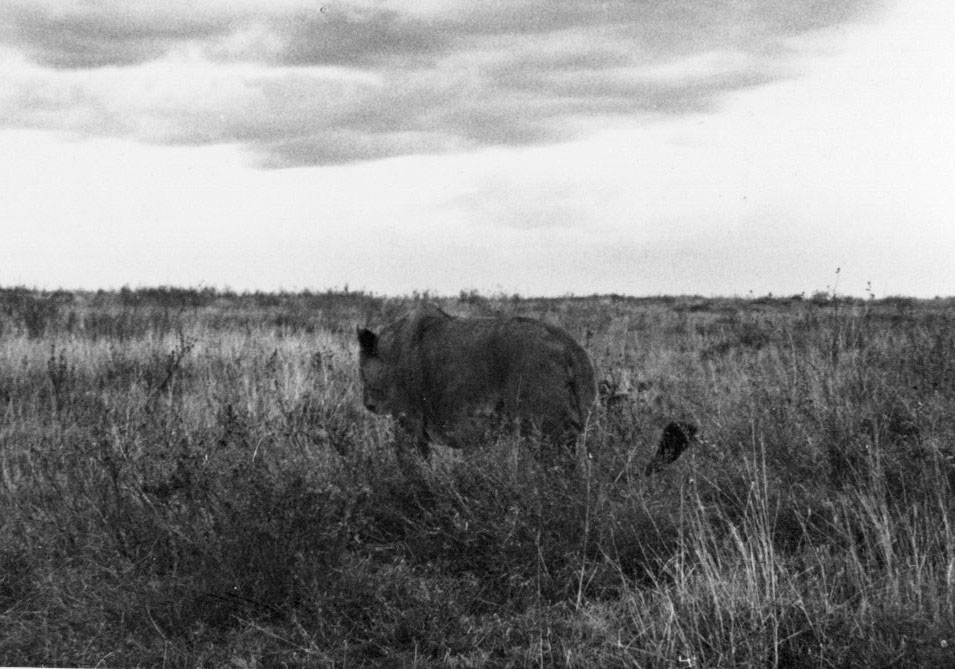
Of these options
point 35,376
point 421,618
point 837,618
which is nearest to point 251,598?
point 421,618

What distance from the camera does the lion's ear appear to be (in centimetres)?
691

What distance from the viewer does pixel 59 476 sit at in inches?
241

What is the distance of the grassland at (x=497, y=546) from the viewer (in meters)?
3.66

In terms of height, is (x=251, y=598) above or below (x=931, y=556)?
below

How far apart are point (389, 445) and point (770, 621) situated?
10.8 feet

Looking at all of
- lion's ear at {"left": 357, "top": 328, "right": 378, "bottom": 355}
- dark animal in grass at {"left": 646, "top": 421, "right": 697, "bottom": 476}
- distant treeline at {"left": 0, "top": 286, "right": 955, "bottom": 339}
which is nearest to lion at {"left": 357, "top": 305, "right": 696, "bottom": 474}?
dark animal in grass at {"left": 646, "top": 421, "right": 697, "bottom": 476}

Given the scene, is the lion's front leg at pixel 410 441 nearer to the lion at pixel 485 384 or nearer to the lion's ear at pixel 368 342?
the lion at pixel 485 384

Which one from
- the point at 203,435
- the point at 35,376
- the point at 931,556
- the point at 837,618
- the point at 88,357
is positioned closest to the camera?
the point at 837,618

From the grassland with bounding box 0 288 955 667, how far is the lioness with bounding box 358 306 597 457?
253mm

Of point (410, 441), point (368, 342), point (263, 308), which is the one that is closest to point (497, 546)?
point (410, 441)

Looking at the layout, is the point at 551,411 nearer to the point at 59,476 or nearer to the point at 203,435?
the point at 203,435

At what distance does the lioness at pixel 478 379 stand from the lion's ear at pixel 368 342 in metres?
0.12

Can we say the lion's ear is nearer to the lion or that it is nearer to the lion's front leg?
the lion

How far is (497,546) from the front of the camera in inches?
179
